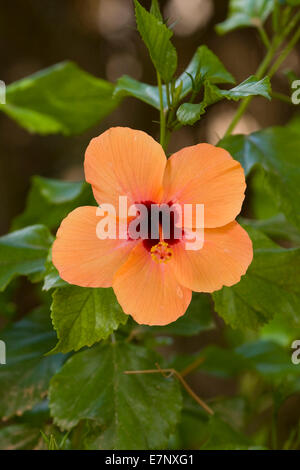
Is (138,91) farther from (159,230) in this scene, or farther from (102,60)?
(102,60)

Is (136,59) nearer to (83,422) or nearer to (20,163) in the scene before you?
(20,163)

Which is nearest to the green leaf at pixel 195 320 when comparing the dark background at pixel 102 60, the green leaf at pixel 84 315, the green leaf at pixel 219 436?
the green leaf at pixel 219 436

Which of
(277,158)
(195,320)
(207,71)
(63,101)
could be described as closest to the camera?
(207,71)

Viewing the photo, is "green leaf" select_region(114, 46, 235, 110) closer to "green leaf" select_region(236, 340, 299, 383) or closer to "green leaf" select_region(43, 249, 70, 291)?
"green leaf" select_region(43, 249, 70, 291)

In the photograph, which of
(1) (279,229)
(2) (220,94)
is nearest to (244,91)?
(2) (220,94)

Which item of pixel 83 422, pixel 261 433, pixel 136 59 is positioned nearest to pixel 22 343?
pixel 83 422

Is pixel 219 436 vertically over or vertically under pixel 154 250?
under
